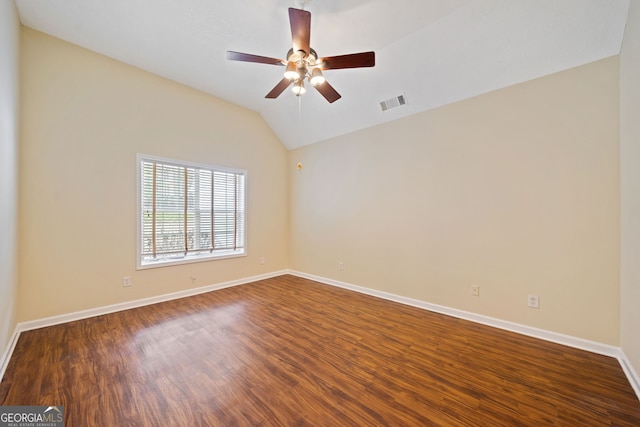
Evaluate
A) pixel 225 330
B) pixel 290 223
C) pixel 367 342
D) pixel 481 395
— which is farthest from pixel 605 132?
pixel 290 223

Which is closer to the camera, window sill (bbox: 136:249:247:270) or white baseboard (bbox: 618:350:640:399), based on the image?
white baseboard (bbox: 618:350:640:399)

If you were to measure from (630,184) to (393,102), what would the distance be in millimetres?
2384

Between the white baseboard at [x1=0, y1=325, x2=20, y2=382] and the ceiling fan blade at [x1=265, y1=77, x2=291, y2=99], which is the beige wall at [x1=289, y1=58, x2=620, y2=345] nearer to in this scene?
the ceiling fan blade at [x1=265, y1=77, x2=291, y2=99]

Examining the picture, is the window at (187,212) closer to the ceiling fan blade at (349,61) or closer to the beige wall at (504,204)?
the beige wall at (504,204)

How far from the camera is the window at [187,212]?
345 centimetres

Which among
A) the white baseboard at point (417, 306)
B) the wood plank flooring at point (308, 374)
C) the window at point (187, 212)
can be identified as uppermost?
the window at point (187, 212)

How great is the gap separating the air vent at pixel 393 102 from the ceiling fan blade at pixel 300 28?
66.4 inches

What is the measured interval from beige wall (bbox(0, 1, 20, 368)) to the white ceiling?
1.70ft

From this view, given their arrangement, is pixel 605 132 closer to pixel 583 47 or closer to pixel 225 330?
pixel 583 47

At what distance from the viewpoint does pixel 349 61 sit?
6.83 feet

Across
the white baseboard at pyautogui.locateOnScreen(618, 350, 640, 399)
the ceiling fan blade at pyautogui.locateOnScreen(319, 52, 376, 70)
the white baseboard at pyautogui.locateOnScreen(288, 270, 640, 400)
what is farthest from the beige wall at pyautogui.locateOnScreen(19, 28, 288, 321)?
the white baseboard at pyautogui.locateOnScreen(618, 350, 640, 399)

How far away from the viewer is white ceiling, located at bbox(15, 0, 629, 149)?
2.13 meters

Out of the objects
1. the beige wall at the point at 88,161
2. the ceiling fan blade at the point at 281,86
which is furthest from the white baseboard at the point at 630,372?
the beige wall at the point at 88,161

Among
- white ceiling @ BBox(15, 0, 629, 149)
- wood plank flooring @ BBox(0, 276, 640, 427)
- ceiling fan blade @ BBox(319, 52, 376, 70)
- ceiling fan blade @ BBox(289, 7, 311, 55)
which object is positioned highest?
white ceiling @ BBox(15, 0, 629, 149)
